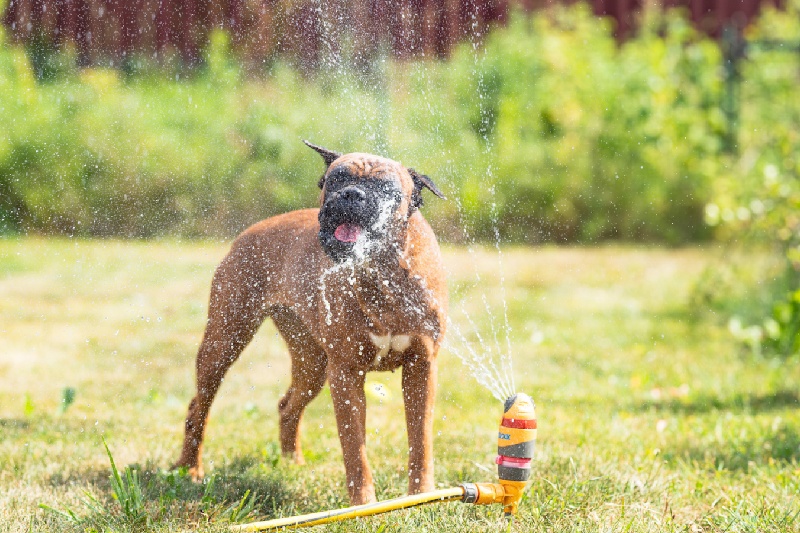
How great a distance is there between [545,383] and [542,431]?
996 mm

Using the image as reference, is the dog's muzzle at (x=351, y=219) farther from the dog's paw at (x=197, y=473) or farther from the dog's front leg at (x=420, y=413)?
the dog's paw at (x=197, y=473)

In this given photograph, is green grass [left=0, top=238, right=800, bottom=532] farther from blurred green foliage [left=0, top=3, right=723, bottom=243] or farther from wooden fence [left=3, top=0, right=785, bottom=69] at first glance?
wooden fence [left=3, top=0, right=785, bottom=69]

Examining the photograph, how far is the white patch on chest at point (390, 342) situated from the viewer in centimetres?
287

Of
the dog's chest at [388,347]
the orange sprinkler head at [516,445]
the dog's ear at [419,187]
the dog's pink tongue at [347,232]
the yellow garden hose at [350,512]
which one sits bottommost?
the yellow garden hose at [350,512]

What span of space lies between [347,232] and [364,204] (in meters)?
0.09

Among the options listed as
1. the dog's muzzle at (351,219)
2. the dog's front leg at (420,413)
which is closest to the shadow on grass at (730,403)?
the dog's front leg at (420,413)

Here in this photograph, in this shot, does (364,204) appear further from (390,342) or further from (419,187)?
(390,342)

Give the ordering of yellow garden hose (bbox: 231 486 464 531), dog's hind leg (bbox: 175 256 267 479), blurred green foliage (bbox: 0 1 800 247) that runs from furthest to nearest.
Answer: blurred green foliage (bbox: 0 1 800 247) < dog's hind leg (bbox: 175 256 267 479) < yellow garden hose (bbox: 231 486 464 531)

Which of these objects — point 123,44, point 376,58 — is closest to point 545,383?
point 376,58

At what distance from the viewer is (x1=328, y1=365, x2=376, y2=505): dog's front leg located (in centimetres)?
289

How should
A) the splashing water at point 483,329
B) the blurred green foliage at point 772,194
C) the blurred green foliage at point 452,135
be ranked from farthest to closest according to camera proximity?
the blurred green foliage at point 452,135, the blurred green foliage at point 772,194, the splashing water at point 483,329

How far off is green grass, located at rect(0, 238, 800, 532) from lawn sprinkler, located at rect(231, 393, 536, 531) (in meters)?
0.11

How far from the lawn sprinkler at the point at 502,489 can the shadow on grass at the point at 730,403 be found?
6.38 ft

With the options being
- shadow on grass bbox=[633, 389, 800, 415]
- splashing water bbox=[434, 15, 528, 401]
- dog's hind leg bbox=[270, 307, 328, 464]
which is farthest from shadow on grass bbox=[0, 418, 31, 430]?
shadow on grass bbox=[633, 389, 800, 415]
